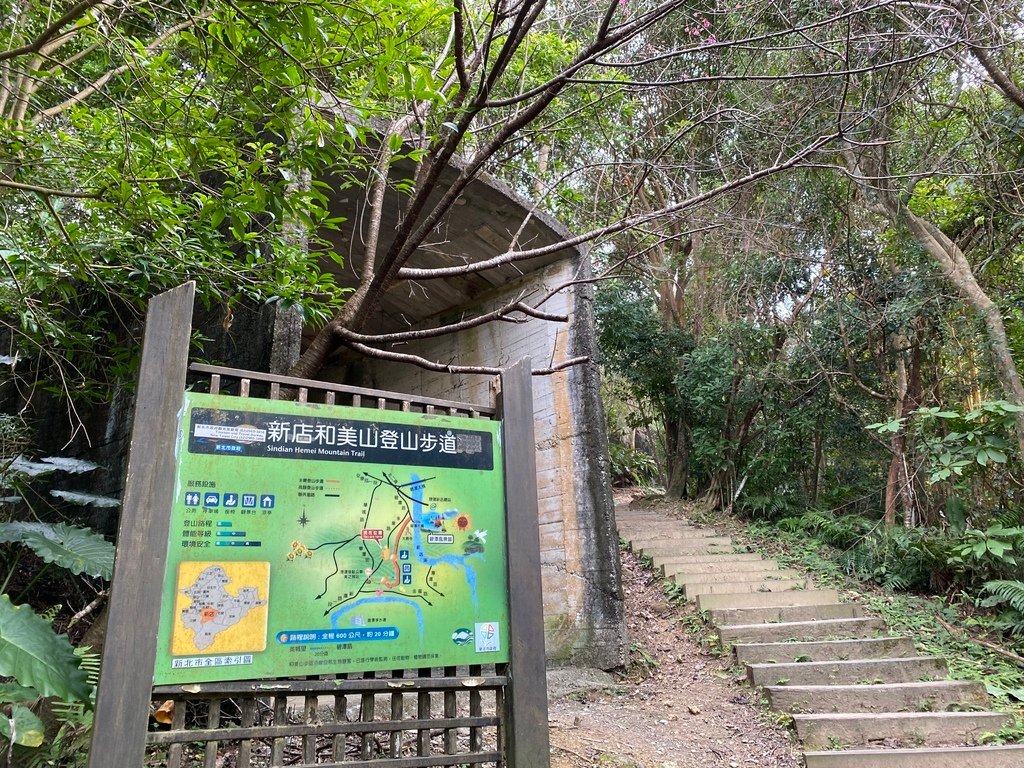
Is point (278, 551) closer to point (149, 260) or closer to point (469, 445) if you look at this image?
point (469, 445)

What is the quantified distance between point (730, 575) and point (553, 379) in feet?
10.1

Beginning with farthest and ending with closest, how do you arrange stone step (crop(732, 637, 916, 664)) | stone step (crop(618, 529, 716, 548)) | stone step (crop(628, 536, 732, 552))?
stone step (crop(618, 529, 716, 548)), stone step (crop(628, 536, 732, 552)), stone step (crop(732, 637, 916, 664))

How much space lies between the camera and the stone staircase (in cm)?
388

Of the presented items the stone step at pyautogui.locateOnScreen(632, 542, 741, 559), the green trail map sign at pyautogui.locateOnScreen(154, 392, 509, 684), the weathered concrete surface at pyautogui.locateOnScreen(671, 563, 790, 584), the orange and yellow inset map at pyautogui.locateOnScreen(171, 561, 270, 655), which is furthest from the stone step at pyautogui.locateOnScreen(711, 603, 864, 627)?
the orange and yellow inset map at pyautogui.locateOnScreen(171, 561, 270, 655)

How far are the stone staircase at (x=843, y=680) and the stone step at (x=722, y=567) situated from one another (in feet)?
0.42

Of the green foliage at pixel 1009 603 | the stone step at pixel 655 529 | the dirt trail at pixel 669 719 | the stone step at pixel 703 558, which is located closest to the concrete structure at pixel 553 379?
the dirt trail at pixel 669 719

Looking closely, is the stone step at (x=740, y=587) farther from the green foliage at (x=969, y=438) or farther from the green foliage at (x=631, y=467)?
the green foliage at (x=631, y=467)

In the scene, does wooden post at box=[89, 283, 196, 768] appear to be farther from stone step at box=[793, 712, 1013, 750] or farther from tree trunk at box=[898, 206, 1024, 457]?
tree trunk at box=[898, 206, 1024, 457]

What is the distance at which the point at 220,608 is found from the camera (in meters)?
2.13

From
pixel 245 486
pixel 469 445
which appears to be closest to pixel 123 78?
pixel 245 486

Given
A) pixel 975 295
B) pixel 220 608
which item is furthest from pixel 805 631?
pixel 220 608

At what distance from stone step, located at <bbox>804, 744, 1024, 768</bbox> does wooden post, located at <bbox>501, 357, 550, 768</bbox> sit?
7.22ft

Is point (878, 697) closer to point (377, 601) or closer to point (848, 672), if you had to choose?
Result: point (848, 672)

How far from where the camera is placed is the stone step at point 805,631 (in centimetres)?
555
